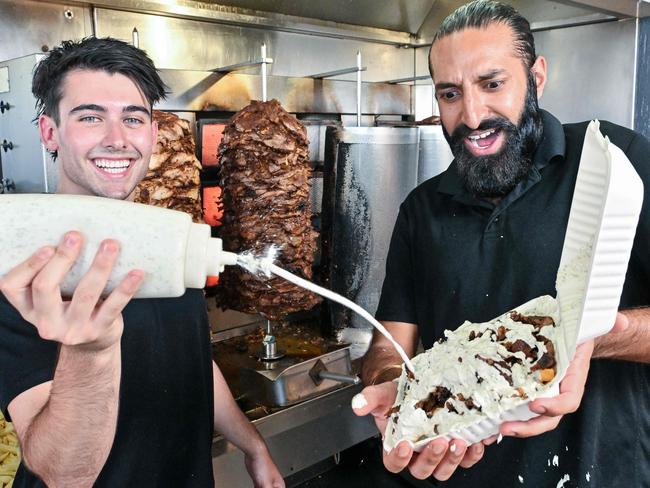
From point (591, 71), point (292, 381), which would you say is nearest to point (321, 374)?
point (292, 381)

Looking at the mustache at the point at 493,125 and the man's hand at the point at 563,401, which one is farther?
the mustache at the point at 493,125

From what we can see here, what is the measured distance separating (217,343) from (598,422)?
161 cm

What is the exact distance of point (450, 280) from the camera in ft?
6.07

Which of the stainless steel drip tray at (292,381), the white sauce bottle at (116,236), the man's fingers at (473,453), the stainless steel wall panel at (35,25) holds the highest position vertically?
the stainless steel wall panel at (35,25)

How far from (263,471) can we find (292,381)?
0.45m

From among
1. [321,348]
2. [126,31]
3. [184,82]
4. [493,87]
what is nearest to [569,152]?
[493,87]

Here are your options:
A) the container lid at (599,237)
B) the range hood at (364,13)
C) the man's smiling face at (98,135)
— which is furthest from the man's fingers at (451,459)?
the range hood at (364,13)

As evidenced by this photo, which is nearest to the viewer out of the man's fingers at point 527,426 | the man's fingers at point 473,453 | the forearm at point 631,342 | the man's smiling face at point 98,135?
the man's fingers at point 527,426

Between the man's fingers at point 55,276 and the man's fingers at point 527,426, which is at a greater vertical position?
the man's fingers at point 55,276

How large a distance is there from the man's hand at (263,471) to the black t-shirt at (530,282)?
0.54 metres

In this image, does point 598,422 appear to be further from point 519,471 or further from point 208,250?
point 208,250

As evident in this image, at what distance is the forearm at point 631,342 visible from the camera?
1.46m

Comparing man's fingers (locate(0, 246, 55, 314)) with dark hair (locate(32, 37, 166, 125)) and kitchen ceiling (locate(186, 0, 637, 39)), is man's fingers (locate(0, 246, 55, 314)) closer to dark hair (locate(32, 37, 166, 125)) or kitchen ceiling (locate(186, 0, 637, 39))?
dark hair (locate(32, 37, 166, 125))

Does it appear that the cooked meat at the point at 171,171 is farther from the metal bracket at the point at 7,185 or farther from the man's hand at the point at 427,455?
the man's hand at the point at 427,455
